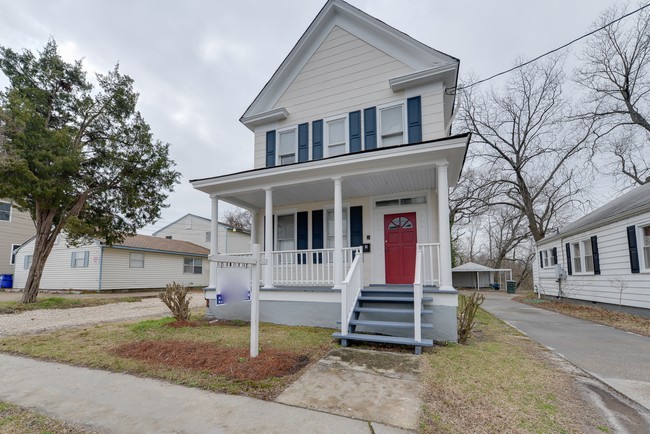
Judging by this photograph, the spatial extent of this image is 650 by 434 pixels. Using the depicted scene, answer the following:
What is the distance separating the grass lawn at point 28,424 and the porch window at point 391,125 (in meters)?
7.59

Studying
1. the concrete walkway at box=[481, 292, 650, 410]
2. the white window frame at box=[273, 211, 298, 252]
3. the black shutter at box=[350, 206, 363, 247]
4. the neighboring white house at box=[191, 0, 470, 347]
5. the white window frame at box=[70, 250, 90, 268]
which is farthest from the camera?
the white window frame at box=[70, 250, 90, 268]

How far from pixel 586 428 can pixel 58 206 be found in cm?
1534

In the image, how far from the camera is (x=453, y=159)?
6.47 metres

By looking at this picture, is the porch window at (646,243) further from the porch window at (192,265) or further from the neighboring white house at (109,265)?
the porch window at (192,265)

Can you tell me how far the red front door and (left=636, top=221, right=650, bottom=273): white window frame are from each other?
6388mm

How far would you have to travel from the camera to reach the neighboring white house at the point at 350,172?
6504mm

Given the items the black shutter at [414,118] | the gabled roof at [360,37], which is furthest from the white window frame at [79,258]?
A: the black shutter at [414,118]

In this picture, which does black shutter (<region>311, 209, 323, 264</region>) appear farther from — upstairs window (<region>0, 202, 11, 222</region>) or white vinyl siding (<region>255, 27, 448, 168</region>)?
upstairs window (<region>0, 202, 11, 222</region>)

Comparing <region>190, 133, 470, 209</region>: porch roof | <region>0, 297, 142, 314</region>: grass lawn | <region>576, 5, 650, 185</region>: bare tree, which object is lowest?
<region>0, 297, 142, 314</region>: grass lawn

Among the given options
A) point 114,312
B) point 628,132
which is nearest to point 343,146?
point 114,312

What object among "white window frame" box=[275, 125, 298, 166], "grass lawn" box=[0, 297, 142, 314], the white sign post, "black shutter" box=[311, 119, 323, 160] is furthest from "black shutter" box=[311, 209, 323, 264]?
"grass lawn" box=[0, 297, 142, 314]

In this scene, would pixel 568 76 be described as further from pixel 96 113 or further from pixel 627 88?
pixel 96 113

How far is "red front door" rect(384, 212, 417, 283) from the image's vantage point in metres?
7.82

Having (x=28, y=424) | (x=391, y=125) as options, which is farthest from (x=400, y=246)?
(x=28, y=424)
